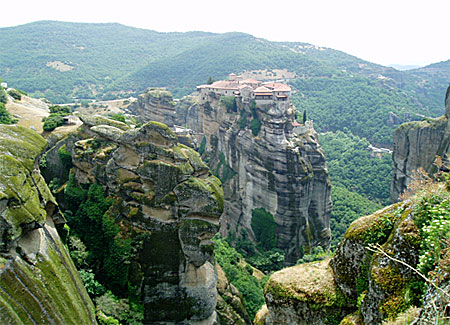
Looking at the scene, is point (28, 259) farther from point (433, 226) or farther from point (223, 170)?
point (223, 170)

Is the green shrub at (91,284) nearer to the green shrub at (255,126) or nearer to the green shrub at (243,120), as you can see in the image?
the green shrub at (255,126)

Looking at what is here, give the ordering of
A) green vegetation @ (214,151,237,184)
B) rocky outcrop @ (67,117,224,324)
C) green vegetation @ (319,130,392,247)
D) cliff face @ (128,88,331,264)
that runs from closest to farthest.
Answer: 1. rocky outcrop @ (67,117,224,324)
2. cliff face @ (128,88,331,264)
3. green vegetation @ (214,151,237,184)
4. green vegetation @ (319,130,392,247)

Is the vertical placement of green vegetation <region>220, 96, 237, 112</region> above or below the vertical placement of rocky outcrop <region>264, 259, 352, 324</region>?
above

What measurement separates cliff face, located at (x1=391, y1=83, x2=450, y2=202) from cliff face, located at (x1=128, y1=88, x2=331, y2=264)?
9.49m

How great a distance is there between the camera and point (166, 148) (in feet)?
67.3

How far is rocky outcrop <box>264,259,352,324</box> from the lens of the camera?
29.7 feet

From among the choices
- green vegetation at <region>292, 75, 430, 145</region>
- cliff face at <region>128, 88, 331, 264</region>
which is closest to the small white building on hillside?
cliff face at <region>128, 88, 331, 264</region>

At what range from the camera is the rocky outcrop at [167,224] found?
19.5m

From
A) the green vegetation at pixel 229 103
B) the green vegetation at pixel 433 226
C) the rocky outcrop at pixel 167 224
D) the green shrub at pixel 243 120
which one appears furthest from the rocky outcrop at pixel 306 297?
the green vegetation at pixel 229 103

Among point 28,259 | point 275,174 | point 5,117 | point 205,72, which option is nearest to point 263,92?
point 275,174

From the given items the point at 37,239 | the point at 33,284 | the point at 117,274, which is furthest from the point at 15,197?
the point at 117,274

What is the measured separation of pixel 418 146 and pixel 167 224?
33448 mm

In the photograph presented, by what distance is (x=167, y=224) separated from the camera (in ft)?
64.8

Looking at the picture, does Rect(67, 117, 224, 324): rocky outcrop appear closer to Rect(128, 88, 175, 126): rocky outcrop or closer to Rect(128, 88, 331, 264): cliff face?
Rect(128, 88, 331, 264): cliff face
